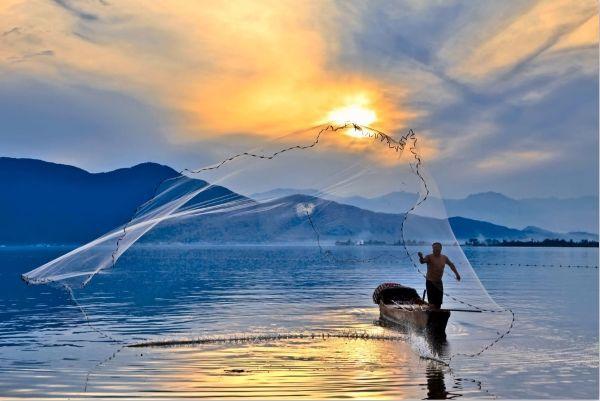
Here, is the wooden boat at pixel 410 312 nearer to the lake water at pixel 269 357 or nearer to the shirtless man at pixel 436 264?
the lake water at pixel 269 357

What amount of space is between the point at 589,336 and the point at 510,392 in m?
13.0

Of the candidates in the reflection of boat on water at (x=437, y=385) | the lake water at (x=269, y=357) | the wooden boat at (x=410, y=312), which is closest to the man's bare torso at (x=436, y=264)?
the wooden boat at (x=410, y=312)

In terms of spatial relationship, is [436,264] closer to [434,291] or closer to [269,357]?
[434,291]

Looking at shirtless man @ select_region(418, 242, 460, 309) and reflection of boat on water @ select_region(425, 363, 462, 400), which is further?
shirtless man @ select_region(418, 242, 460, 309)

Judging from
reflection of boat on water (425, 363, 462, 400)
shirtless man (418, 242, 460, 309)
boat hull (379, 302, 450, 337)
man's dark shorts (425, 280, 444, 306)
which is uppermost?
shirtless man (418, 242, 460, 309)

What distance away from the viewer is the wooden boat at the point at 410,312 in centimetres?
2542

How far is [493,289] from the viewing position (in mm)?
61844

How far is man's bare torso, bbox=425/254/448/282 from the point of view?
2339 cm

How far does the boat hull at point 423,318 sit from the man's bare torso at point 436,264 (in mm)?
1799

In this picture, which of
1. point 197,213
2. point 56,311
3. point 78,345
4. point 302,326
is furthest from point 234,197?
point 56,311

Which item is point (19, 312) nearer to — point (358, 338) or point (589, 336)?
point (358, 338)

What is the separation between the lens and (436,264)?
23.5 m

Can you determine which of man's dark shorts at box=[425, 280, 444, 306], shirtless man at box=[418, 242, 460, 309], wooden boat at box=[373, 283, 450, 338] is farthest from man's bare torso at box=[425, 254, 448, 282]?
wooden boat at box=[373, 283, 450, 338]

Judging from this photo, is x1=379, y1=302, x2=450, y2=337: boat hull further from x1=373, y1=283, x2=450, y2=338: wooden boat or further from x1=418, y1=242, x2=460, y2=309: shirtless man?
x1=418, y1=242, x2=460, y2=309: shirtless man
